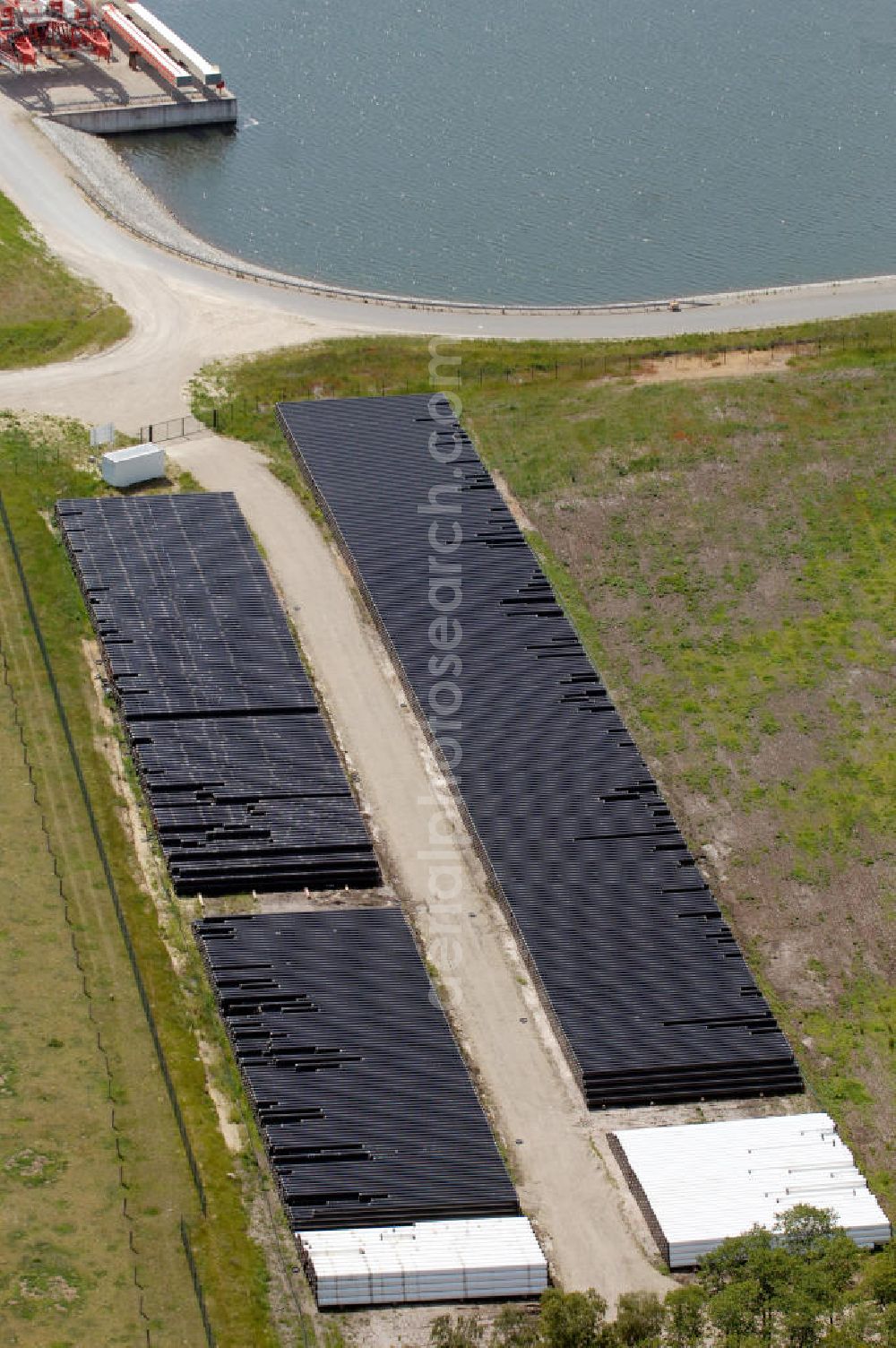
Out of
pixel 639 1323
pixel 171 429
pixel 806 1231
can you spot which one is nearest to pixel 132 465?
pixel 171 429

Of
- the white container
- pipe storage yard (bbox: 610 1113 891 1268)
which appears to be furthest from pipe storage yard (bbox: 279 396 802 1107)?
the white container

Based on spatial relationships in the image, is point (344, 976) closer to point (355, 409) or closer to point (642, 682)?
point (642, 682)

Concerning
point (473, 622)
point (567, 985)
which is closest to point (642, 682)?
point (473, 622)

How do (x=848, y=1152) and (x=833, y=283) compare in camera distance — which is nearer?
(x=848, y=1152)

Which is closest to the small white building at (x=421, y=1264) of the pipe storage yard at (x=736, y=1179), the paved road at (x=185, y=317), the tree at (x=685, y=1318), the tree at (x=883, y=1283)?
the pipe storage yard at (x=736, y=1179)

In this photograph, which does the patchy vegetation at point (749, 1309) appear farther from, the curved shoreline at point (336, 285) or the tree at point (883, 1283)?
the curved shoreline at point (336, 285)
